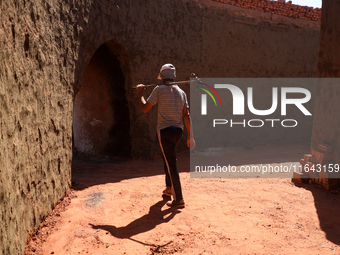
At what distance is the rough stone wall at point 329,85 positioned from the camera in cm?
474

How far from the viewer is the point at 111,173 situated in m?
5.73

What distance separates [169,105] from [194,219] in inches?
54.7

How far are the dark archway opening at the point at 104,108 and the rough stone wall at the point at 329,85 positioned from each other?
3852mm

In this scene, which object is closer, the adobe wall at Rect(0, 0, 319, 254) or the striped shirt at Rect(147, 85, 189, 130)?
the adobe wall at Rect(0, 0, 319, 254)

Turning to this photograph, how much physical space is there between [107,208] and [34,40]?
2.08 metres

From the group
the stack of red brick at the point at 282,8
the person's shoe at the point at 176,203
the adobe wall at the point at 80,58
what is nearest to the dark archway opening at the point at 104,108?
the adobe wall at the point at 80,58

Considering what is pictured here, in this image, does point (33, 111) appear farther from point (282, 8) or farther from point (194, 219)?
point (282, 8)

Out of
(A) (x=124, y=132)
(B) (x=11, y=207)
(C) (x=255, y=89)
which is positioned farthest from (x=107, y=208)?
(C) (x=255, y=89)

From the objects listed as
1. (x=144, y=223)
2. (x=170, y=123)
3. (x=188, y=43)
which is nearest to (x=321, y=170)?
(x=170, y=123)

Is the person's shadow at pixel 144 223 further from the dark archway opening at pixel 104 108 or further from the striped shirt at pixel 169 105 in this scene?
the dark archway opening at pixel 104 108

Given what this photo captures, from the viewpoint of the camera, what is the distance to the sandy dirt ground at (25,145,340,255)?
2904mm

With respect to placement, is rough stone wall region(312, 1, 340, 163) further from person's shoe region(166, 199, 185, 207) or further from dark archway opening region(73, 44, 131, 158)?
dark archway opening region(73, 44, 131, 158)

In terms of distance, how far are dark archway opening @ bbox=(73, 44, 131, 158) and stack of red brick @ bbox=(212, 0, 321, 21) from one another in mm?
3769

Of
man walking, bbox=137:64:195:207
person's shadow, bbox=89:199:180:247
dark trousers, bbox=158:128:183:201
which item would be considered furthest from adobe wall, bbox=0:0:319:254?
dark trousers, bbox=158:128:183:201
